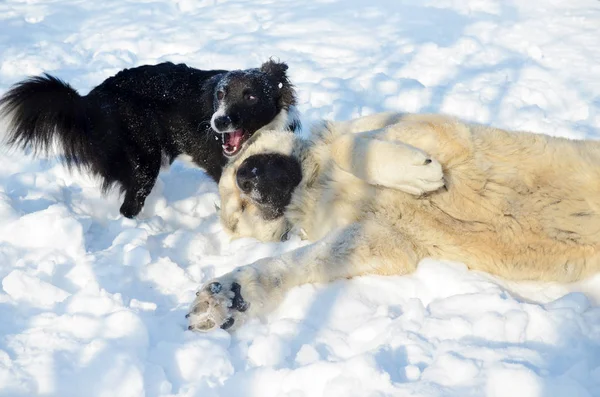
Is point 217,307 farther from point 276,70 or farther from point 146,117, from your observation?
point 276,70

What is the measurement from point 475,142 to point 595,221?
74 centimetres

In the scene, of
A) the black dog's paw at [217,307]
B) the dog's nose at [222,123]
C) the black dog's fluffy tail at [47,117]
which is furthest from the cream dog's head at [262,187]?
the black dog's fluffy tail at [47,117]

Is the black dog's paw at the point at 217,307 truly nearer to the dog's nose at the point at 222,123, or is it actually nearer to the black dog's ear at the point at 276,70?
the dog's nose at the point at 222,123

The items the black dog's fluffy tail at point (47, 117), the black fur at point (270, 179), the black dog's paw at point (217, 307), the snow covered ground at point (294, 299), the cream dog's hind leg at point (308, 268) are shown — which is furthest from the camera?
the black dog's fluffy tail at point (47, 117)

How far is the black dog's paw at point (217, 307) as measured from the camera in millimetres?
2844

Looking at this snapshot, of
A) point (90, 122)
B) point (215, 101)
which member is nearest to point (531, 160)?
point (215, 101)

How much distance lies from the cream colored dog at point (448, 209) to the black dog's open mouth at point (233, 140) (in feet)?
4.25

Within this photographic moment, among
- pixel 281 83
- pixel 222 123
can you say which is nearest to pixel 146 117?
pixel 222 123

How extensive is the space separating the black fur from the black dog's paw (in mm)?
883

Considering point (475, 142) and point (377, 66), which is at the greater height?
point (475, 142)

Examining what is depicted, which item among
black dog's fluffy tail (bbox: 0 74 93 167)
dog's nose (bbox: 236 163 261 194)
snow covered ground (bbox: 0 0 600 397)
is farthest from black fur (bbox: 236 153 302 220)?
black dog's fluffy tail (bbox: 0 74 93 167)

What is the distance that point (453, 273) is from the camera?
3266mm

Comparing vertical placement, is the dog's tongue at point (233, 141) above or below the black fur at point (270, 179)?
below

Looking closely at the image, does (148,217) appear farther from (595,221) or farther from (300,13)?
(300,13)
